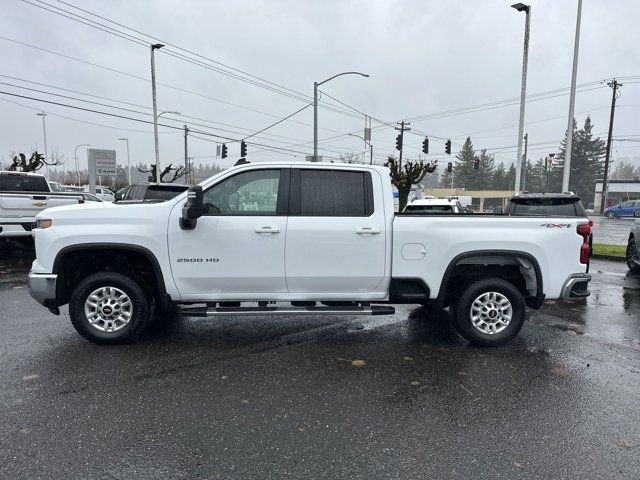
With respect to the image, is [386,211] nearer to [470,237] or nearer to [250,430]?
[470,237]

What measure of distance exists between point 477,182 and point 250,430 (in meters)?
99.5

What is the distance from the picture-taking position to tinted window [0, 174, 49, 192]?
39.5 ft

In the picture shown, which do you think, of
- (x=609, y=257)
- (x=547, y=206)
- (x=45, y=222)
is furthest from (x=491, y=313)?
(x=609, y=257)

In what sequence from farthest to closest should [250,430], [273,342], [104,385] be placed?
[273,342] → [104,385] → [250,430]

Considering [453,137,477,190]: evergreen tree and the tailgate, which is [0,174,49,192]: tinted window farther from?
[453,137,477,190]: evergreen tree

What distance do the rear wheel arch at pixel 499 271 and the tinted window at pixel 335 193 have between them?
3.85 ft

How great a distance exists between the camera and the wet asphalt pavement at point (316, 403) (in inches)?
114

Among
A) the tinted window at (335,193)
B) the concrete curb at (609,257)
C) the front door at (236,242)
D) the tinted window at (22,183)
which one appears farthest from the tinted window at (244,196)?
the concrete curb at (609,257)

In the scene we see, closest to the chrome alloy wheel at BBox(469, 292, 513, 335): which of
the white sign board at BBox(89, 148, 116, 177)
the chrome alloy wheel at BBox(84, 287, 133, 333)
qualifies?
the chrome alloy wheel at BBox(84, 287, 133, 333)

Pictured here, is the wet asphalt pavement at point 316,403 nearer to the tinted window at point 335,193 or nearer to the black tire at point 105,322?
the black tire at point 105,322

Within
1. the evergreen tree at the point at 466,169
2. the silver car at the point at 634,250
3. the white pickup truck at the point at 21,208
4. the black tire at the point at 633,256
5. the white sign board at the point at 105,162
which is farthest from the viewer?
the evergreen tree at the point at 466,169

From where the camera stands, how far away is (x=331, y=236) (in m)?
4.80

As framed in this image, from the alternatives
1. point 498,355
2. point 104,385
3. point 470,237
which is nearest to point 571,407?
point 498,355

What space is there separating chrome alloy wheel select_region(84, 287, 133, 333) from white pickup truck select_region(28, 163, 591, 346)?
0.01 meters
